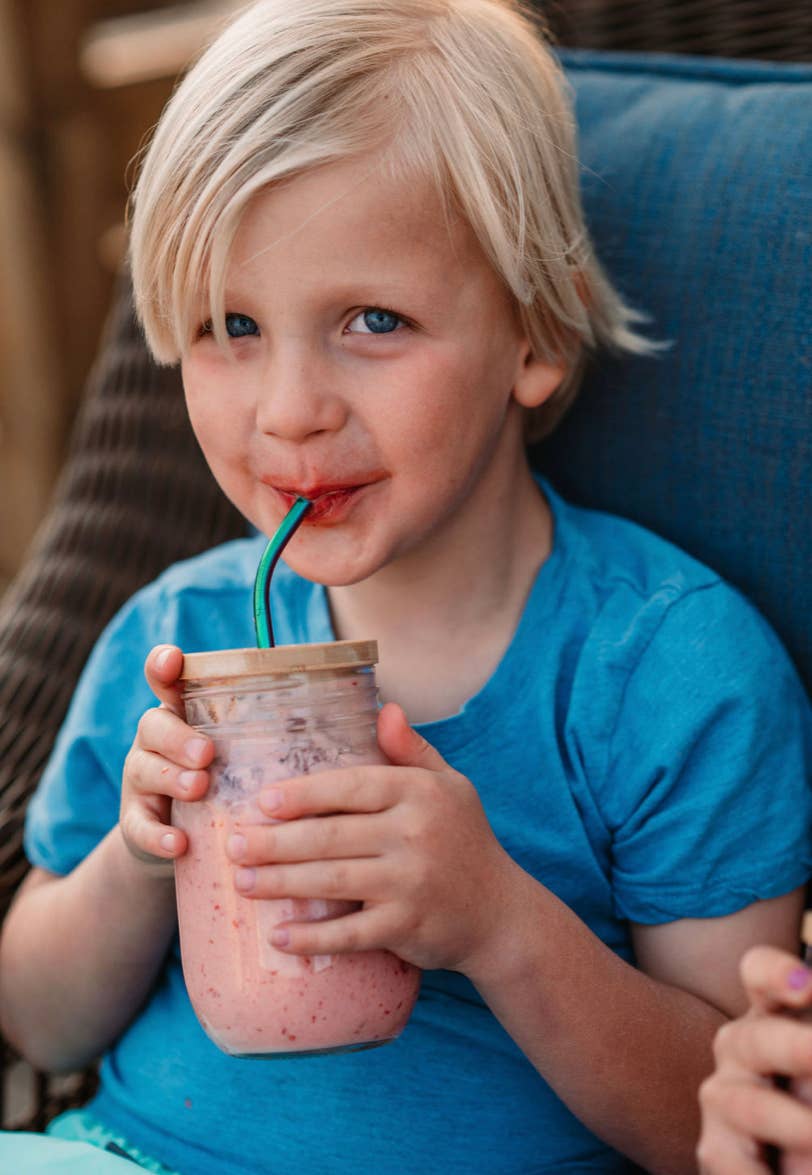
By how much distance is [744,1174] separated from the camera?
71cm

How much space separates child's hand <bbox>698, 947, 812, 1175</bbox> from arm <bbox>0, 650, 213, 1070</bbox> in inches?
17.5

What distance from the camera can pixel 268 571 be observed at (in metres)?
0.93

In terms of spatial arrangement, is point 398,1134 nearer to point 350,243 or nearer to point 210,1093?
point 210,1093

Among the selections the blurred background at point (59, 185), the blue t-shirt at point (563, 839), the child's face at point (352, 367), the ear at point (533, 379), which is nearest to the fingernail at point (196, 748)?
the child's face at point (352, 367)

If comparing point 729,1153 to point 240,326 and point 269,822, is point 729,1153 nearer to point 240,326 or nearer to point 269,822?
point 269,822

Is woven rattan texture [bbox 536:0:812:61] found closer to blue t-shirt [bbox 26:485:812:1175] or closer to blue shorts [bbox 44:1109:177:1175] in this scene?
blue t-shirt [bbox 26:485:812:1175]

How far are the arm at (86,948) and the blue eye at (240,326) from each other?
34cm

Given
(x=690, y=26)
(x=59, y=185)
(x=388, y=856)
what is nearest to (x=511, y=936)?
(x=388, y=856)

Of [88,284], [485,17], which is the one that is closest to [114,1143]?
[485,17]

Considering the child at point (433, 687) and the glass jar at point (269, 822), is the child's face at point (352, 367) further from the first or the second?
the glass jar at point (269, 822)

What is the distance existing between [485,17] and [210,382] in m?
0.38

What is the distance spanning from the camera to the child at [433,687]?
0.96m

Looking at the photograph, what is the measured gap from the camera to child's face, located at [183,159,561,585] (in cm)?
97

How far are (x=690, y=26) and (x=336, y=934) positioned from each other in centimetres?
115
